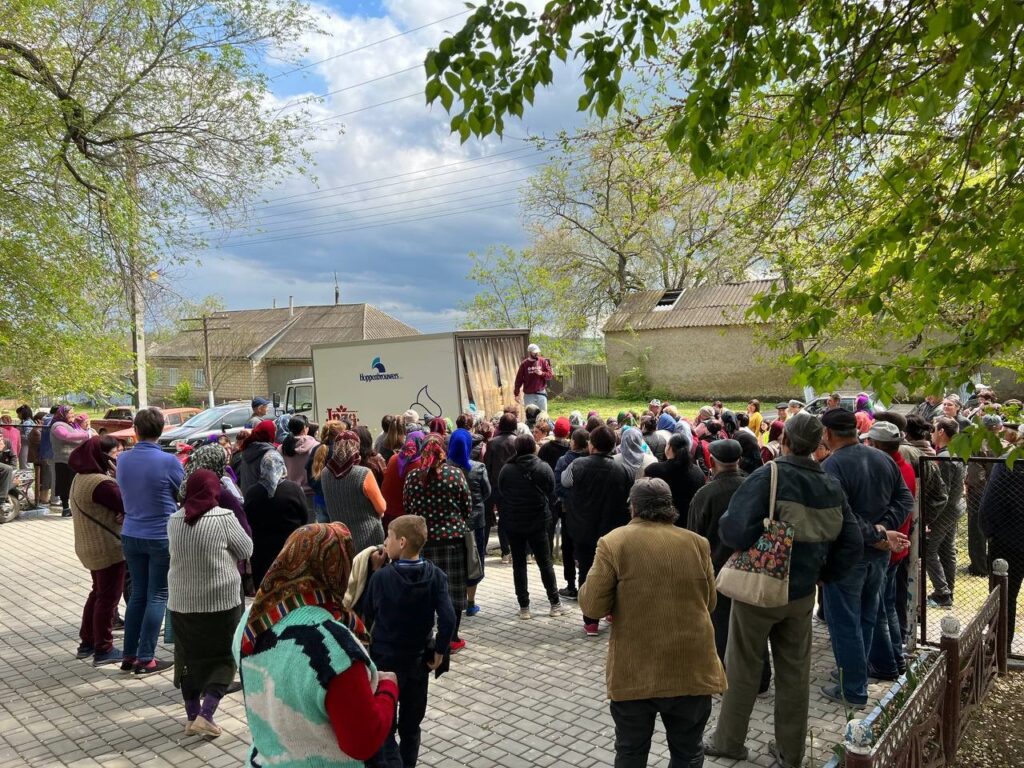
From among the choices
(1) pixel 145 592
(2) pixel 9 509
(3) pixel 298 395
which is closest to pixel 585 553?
(1) pixel 145 592

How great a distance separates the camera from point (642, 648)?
365 centimetres

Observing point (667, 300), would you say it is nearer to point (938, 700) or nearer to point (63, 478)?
point (63, 478)

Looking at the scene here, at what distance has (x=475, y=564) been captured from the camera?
6.24 m

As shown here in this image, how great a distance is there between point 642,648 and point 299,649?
1.76 metres

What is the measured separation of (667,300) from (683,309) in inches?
78.7

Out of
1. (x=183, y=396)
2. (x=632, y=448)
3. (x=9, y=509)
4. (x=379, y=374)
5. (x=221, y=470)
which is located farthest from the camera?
(x=183, y=396)

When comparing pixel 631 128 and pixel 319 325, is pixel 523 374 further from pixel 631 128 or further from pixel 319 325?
pixel 319 325

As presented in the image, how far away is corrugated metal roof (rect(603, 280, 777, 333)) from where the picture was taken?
1423 inches

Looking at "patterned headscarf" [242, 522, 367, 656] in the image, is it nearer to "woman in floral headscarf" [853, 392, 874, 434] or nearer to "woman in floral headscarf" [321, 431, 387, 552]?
"woman in floral headscarf" [321, 431, 387, 552]

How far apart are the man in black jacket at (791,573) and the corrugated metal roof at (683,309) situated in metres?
31.2

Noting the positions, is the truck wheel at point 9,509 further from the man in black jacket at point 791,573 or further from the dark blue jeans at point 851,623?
the dark blue jeans at point 851,623

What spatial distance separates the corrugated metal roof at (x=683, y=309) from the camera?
36156mm

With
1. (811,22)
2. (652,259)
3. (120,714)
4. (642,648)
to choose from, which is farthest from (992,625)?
(652,259)

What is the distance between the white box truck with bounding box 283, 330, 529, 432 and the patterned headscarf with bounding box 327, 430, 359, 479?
7319 mm
